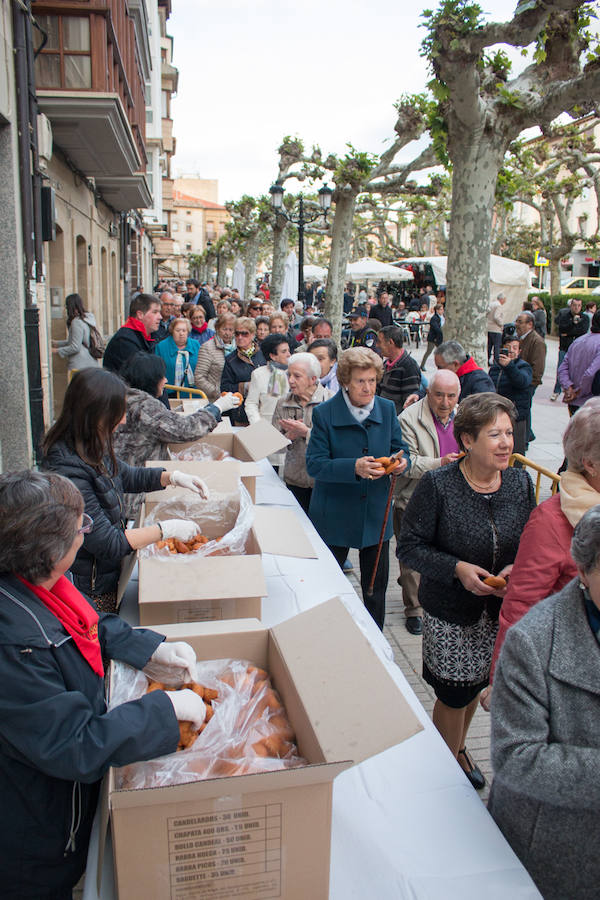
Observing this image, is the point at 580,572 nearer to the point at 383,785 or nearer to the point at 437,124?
the point at 383,785

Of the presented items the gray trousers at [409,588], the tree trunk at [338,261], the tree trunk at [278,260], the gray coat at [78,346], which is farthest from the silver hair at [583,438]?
the tree trunk at [278,260]

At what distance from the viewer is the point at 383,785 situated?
73.9 inches

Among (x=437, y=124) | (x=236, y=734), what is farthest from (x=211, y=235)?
(x=236, y=734)

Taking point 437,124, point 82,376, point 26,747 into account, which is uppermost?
point 437,124

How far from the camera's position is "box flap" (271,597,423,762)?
1.61m

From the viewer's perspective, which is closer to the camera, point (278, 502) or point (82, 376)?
point (82, 376)

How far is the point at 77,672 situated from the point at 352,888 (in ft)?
2.68

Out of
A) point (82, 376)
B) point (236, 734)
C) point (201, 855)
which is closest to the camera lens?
point (201, 855)

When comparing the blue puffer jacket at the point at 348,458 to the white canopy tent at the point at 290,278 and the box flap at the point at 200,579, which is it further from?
the white canopy tent at the point at 290,278

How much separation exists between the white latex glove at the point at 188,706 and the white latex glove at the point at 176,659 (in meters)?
0.19

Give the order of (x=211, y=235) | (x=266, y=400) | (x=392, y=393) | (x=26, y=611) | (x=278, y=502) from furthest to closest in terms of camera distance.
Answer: (x=211, y=235), (x=392, y=393), (x=266, y=400), (x=278, y=502), (x=26, y=611)

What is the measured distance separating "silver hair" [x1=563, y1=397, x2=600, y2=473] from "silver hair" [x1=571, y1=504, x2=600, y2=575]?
25.5 inches

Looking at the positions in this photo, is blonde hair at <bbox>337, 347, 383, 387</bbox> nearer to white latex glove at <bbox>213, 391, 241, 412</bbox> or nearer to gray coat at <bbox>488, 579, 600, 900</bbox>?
white latex glove at <bbox>213, 391, 241, 412</bbox>

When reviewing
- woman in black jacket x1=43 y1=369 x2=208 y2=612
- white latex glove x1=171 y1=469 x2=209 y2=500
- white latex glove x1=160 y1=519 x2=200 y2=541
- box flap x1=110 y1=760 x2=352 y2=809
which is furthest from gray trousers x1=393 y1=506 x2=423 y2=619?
box flap x1=110 y1=760 x2=352 y2=809
